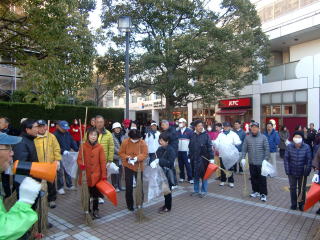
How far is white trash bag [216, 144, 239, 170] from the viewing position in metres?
7.33

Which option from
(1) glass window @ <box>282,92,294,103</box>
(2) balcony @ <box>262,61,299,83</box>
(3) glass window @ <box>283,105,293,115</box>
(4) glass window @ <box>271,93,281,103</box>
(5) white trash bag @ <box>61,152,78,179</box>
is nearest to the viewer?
(5) white trash bag @ <box>61,152,78,179</box>

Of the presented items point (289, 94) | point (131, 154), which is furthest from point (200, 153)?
point (289, 94)

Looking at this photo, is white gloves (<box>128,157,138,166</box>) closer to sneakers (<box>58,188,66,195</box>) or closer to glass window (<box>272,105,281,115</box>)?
sneakers (<box>58,188,66,195</box>)

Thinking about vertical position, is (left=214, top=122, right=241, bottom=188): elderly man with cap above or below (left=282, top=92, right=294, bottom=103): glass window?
below

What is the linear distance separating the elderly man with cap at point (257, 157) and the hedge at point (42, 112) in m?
10.9

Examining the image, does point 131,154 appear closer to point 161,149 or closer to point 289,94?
point 161,149

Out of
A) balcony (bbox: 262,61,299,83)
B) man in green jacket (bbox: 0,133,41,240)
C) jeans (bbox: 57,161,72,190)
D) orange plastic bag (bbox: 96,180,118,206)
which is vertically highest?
balcony (bbox: 262,61,299,83)

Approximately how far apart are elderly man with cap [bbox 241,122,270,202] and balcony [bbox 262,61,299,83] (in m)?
14.0

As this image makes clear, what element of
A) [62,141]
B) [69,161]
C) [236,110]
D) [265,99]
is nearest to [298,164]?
[69,161]

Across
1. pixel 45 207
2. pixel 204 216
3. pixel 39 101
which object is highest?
pixel 39 101

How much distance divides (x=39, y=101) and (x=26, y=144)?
2.93 meters

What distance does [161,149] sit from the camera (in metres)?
5.44

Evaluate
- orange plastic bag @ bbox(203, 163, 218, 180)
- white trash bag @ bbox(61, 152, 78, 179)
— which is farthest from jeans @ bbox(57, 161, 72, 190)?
orange plastic bag @ bbox(203, 163, 218, 180)

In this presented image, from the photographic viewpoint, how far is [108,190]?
451 cm
